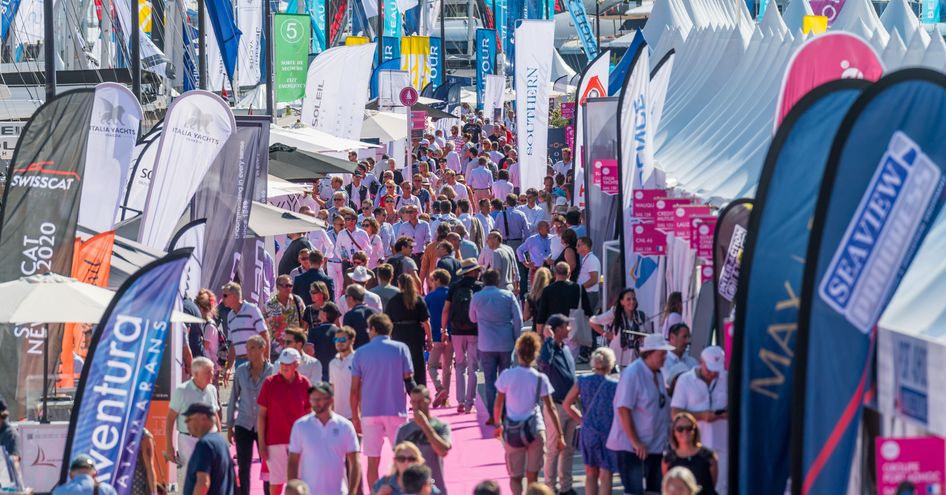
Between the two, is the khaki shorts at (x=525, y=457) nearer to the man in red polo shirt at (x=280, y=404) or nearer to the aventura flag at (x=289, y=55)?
the man in red polo shirt at (x=280, y=404)

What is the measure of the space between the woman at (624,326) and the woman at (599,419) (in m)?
2.72

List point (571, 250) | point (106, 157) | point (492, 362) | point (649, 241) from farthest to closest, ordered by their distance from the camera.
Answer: point (571, 250), point (649, 241), point (492, 362), point (106, 157)

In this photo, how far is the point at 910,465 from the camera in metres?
6.15

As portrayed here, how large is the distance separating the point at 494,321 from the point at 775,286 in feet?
24.7

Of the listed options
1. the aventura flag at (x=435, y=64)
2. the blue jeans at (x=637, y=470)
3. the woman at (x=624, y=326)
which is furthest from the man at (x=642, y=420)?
the aventura flag at (x=435, y=64)

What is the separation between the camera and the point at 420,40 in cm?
4766

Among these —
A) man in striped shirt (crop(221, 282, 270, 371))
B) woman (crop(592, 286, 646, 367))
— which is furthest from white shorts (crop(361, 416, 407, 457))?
woman (crop(592, 286, 646, 367))

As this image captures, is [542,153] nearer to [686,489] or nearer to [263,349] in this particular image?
[263,349]

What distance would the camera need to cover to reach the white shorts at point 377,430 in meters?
11.5

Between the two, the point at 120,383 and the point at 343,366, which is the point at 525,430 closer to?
the point at 343,366

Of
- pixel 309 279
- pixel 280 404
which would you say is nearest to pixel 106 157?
pixel 309 279

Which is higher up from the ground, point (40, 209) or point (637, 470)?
point (40, 209)

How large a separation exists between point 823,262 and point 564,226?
12.4m

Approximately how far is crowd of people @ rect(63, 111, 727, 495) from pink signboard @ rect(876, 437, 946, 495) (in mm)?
1571
